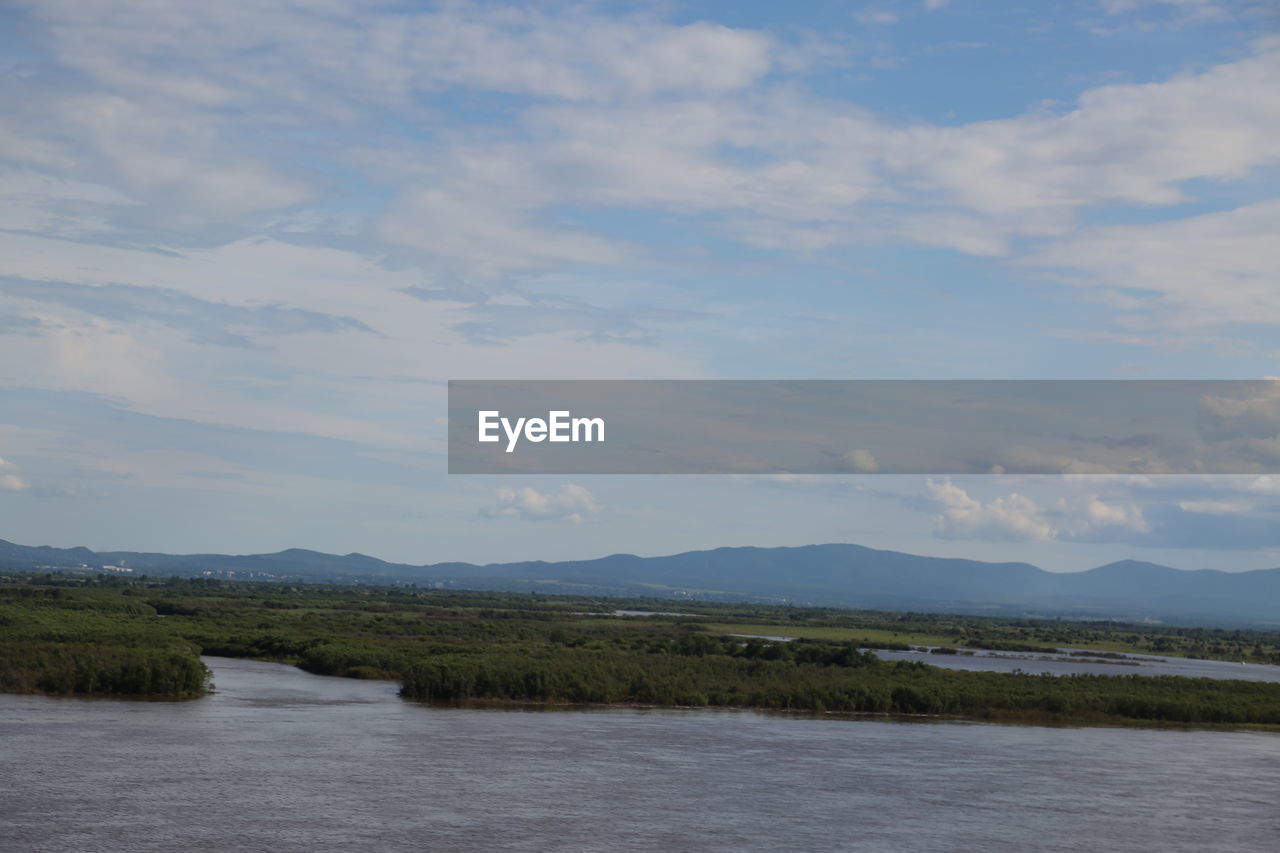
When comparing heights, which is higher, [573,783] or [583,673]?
[583,673]

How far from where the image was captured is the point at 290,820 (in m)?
30.1

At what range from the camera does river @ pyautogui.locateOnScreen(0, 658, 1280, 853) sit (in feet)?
97.3

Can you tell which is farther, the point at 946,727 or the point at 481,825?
the point at 946,727

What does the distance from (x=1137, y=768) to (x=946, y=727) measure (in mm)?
10863

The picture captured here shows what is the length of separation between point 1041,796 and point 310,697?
30.8 metres

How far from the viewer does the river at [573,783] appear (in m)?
29.7

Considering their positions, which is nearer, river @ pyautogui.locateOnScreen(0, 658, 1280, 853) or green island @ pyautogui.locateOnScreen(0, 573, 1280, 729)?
river @ pyautogui.locateOnScreen(0, 658, 1280, 853)

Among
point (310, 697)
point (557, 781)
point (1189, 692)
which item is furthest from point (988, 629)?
point (557, 781)

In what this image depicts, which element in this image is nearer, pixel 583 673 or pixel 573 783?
pixel 573 783

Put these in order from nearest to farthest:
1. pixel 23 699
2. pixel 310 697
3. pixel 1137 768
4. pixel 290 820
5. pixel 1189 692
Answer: pixel 290 820 → pixel 1137 768 → pixel 23 699 → pixel 310 697 → pixel 1189 692

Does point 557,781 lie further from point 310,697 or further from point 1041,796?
point 310,697

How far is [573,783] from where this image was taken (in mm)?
35875

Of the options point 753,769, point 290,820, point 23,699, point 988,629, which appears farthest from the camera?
point 988,629

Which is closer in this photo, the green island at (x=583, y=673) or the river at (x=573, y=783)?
the river at (x=573, y=783)
